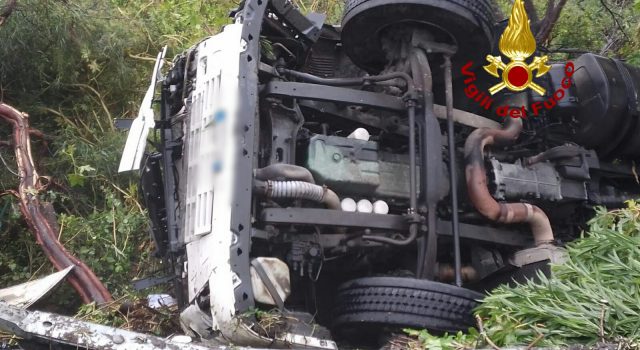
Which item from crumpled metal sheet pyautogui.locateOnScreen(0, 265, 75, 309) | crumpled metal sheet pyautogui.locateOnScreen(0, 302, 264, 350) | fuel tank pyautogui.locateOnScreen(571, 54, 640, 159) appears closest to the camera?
crumpled metal sheet pyautogui.locateOnScreen(0, 302, 264, 350)

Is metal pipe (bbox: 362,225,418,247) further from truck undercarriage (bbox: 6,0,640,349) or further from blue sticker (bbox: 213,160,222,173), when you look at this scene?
blue sticker (bbox: 213,160,222,173)

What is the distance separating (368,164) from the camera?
4.27 meters

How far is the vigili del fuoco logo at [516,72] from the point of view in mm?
4867

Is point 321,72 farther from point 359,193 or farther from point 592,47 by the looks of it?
point 592,47

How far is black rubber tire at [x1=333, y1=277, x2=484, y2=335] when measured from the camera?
12.2ft

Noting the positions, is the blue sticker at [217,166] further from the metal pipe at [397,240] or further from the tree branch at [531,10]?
the tree branch at [531,10]

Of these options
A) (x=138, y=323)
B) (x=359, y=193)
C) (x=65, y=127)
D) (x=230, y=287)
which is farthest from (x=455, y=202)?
(x=65, y=127)

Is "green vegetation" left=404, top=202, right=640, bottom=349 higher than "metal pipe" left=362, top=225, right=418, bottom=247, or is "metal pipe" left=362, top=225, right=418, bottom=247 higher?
"metal pipe" left=362, top=225, right=418, bottom=247

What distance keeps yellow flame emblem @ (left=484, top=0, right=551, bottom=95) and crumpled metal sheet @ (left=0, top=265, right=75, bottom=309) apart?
9.30ft

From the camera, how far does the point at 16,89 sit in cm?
658

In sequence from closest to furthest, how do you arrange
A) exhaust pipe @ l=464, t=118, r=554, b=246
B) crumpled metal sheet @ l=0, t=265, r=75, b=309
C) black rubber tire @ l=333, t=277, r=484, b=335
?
black rubber tire @ l=333, t=277, r=484, b=335, crumpled metal sheet @ l=0, t=265, r=75, b=309, exhaust pipe @ l=464, t=118, r=554, b=246

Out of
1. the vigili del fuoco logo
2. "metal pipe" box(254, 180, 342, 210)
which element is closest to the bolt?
"metal pipe" box(254, 180, 342, 210)

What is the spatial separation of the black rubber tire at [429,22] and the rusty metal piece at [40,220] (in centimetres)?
215

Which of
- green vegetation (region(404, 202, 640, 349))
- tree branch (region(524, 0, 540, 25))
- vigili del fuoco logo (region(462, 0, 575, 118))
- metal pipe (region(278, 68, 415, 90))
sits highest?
tree branch (region(524, 0, 540, 25))
